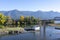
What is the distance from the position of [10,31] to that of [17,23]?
1322 centimetres

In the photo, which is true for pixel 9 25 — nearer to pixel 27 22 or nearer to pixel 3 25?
pixel 3 25

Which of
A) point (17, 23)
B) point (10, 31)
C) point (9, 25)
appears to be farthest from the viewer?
point (17, 23)

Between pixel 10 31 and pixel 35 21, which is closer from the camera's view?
pixel 10 31

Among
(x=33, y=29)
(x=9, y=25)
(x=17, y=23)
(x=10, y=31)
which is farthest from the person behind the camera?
(x=17, y=23)

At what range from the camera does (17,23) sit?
47.7 metres

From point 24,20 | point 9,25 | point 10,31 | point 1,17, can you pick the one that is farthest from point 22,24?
point 10,31

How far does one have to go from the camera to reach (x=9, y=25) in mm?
44594

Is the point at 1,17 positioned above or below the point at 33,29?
above

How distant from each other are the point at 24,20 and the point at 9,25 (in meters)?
5.71

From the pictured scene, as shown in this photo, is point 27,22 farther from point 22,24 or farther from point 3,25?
point 3,25

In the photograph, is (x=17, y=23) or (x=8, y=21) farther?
(x=17, y=23)

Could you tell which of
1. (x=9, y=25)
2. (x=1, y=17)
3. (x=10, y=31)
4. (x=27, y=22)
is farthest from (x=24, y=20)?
(x=10, y=31)

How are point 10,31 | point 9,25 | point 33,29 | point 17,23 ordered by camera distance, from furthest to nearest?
1. point 17,23
2. point 9,25
3. point 33,29
4. point 10,31

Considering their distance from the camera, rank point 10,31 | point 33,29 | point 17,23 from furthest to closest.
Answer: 1. point 17,23
2. point 33,29
3. point 10,31
